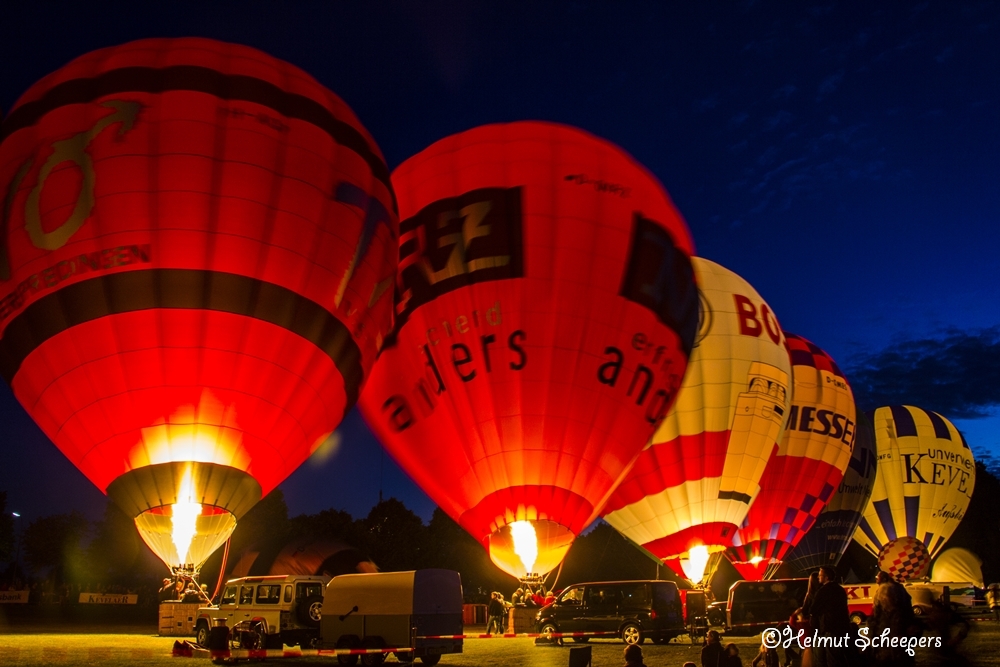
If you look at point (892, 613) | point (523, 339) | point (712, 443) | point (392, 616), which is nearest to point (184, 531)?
point (392, 616)

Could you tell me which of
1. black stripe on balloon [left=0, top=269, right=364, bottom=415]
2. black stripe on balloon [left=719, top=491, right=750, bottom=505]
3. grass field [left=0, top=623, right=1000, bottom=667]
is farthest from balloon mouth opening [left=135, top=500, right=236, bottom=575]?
black stripe on balloon [left=719, top=491, right=750, bottom=505]

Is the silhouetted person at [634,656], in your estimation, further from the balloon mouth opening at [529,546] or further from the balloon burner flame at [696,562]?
the balloon burner flame at [696,562]

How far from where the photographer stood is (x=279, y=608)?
45.7 ft

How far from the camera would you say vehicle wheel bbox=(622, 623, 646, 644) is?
16484 mm

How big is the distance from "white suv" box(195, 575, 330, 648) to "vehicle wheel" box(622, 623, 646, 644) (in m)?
6.01

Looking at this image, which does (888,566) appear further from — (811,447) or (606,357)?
(606,357)

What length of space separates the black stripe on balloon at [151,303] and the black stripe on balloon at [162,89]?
273 cm

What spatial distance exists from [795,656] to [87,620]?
92.4ft

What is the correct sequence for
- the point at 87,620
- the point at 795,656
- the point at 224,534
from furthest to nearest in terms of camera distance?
the point at 87,620 → the point at 224,534 → the point at 795,656

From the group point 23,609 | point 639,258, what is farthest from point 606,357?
point 23,609

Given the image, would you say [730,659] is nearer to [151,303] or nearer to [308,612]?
[151,303]

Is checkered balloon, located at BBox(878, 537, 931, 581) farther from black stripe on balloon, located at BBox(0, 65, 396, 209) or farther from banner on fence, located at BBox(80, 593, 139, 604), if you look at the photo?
banner on fence, located at BBox(80, 593, 139, 604)

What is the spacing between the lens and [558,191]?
48.1 feet

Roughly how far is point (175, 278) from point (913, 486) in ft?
94.3
